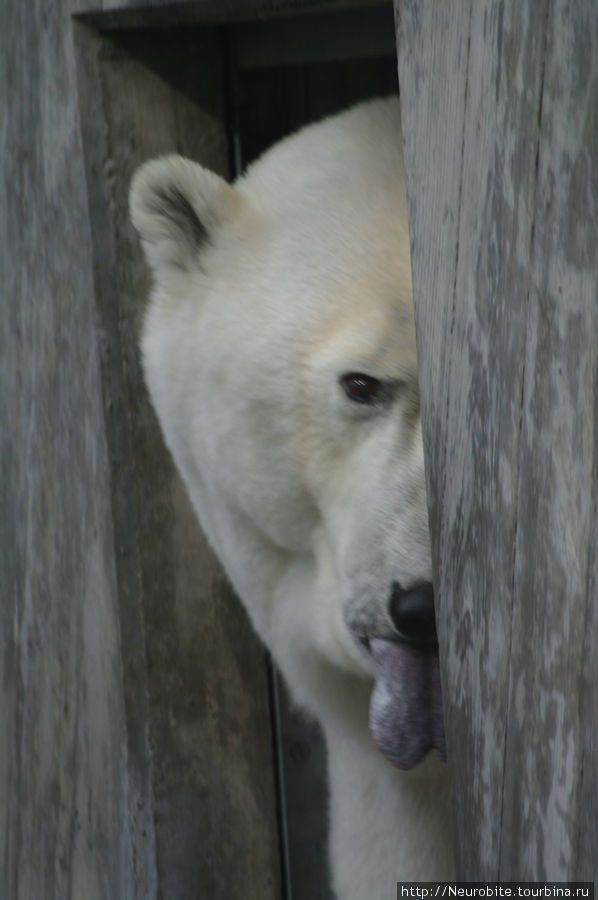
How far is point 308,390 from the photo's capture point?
1.83 metres

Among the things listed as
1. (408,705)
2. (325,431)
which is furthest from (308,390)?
(408,705)

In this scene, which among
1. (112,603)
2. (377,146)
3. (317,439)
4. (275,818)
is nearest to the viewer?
(317,439)

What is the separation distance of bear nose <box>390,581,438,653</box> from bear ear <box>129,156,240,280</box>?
73 cm

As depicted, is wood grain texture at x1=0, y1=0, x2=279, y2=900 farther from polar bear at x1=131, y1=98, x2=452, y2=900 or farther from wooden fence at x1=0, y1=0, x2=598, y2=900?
polar bear at x1=131, y1=98, x2=452, y2=900

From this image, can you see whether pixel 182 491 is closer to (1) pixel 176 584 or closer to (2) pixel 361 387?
(1) pixel 176 584

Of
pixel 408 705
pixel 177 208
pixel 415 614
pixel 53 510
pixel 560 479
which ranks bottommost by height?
Result: pixel 408 705

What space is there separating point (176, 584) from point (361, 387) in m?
0.79

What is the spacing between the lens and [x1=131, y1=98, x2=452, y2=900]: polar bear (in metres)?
1.75

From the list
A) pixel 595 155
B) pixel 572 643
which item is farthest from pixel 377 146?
pixel 572 643

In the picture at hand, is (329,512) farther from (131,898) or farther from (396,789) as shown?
(131,898)

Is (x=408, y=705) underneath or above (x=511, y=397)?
underneath

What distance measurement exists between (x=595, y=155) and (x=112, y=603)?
4.81 feet

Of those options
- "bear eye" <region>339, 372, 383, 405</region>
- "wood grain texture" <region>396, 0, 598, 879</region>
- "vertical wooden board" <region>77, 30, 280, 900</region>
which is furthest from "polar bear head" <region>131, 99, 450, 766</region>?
"wood grain texture" <region>396, 0, 598, 879</region>

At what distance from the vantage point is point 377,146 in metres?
1.97
